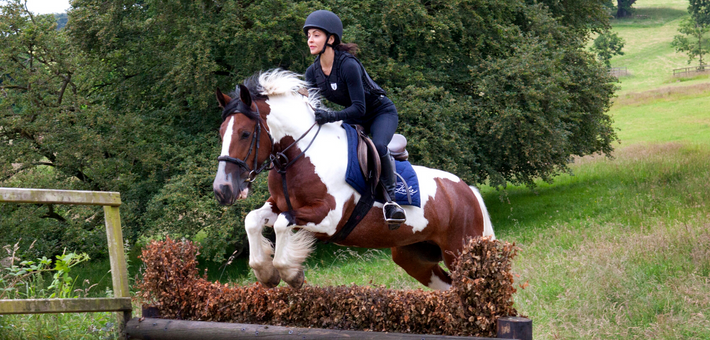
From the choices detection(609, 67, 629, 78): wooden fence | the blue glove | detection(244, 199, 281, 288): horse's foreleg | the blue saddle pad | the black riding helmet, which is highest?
the black riding helmet

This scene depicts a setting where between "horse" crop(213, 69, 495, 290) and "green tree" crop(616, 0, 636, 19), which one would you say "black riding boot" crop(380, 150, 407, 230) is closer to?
"horse" crop(213, 69, 495, 290)

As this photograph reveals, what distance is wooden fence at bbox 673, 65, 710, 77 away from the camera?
152 feet

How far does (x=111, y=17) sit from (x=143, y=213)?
179 inches

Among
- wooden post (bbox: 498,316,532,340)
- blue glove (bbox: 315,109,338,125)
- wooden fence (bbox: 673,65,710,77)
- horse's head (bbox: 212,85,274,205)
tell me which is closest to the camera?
wooden post (bbox: 498,316,532,340)

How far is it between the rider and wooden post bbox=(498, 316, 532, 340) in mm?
1109

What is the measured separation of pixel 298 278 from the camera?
4031mm

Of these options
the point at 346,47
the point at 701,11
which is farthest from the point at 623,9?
the point at 346,47

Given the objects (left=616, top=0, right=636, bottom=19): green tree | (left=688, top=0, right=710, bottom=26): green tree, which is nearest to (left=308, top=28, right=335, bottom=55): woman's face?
(left=688, top=0, right=710, bottom=26): green tree

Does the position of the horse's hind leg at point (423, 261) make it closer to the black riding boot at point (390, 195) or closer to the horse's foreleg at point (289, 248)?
the black riding boot at point (390, 195)

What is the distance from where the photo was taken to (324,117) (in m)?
4.26

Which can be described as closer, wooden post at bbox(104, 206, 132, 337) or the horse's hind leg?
wooden post at bbox(104, 206, 132, 337)

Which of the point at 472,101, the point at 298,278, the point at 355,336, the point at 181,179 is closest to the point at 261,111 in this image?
the point at 298,278

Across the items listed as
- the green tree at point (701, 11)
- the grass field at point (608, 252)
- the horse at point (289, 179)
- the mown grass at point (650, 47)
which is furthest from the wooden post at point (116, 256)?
the green tree at point (701, 11)

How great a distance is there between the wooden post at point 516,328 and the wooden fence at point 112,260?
9.32ft
